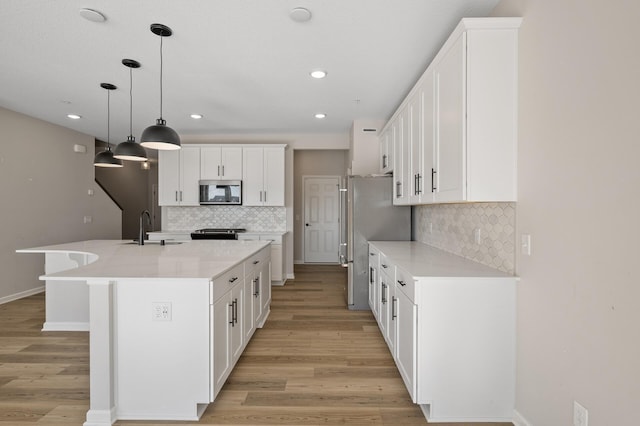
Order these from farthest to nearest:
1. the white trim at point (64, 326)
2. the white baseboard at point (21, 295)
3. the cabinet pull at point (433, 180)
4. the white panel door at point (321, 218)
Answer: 1. the white panel door at point (321, 218)
2. the white baseboard at point (21, 295)
3. the white trim at point (64, 326)
4. the cabinet pull at point (433, 180)

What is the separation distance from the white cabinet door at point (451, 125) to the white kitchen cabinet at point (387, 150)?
1.52 metres

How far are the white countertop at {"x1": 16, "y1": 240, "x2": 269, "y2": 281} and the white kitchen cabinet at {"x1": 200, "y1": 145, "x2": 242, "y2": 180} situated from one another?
7.45ft

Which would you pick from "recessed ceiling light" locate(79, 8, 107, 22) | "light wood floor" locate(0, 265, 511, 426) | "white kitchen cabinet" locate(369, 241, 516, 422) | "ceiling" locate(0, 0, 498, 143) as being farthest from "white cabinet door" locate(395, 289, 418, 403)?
"recessed ceiling light" locate(79, 8, 107, 22)

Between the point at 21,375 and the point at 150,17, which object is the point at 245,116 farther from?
the point at 21,375

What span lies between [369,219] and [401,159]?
36.1 inches

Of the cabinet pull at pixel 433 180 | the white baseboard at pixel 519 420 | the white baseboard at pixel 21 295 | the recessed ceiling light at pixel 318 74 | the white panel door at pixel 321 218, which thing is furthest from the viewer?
the white panel door at pixel 321 218

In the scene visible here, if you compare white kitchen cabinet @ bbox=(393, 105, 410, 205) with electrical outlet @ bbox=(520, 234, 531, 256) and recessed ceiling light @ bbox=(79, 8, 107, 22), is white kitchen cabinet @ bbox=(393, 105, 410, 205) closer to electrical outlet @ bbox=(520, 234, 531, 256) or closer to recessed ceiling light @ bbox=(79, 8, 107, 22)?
electrical outlet @ bbox=(520, 234, 531, 256)

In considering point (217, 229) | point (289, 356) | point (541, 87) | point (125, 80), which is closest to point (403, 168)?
point (541, 87)

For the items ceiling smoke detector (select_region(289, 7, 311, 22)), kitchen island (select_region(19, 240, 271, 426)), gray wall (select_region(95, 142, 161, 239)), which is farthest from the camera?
gray wall (select_region(95, 142, 161, 239))

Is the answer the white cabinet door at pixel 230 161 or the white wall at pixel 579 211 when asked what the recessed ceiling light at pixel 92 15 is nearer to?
the white wall at pixel 579 211

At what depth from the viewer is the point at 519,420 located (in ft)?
6.27

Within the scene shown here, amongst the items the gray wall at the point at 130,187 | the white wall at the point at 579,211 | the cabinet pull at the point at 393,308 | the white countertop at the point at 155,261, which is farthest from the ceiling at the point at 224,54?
the gray wall at the point at 130,187

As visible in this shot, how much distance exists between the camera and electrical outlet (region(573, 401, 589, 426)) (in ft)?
4.74

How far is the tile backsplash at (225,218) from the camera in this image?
6066mm
